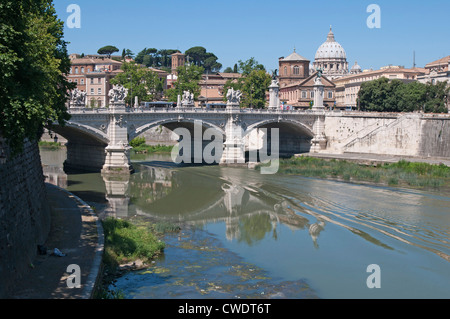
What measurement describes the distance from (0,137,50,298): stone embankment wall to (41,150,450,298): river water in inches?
103

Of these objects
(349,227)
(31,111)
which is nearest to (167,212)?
(349,227)

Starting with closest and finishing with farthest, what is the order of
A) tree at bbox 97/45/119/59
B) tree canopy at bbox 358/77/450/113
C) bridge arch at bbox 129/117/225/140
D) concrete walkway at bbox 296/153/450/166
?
bridge arch at bbox 129/117/225/140 < concrete walkway at bbox 296/153/450/166 < tree canopy at bbox 358/77/450/113 < tree at bbox 97/45/119/59

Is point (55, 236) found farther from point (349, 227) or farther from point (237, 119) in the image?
point (237, 119)

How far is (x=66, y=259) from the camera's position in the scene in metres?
13.7

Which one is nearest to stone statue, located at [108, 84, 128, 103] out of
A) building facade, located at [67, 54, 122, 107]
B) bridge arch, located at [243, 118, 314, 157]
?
bridge arch, located at [243, 118, 314, 157]

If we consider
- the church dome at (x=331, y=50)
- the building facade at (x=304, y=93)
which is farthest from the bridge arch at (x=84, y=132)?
the church dome at (x=331, y=50)

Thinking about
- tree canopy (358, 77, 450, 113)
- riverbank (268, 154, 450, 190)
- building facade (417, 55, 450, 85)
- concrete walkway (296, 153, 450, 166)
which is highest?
building facade (417, 55, 450, 85)

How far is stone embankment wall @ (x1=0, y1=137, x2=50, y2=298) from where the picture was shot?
1108 centimetres

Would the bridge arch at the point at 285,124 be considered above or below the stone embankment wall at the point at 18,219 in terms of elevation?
above

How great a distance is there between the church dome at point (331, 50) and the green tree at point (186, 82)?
63423mm

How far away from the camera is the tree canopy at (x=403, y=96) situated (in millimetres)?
58938

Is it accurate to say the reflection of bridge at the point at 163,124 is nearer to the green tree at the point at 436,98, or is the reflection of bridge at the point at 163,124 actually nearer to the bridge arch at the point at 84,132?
the bridge arch at the point at 84,132

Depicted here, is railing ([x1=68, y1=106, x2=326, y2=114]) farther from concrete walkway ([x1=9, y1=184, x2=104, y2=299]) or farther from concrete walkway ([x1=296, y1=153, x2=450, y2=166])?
concrete walkway ([x1=9, y1=184, x2=104, y2=299])

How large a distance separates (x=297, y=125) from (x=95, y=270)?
37438mm
